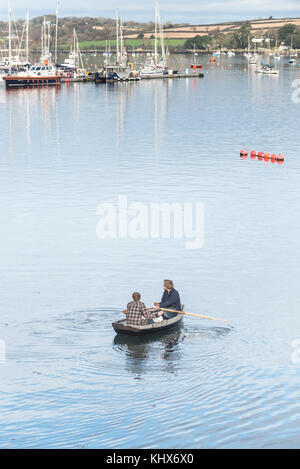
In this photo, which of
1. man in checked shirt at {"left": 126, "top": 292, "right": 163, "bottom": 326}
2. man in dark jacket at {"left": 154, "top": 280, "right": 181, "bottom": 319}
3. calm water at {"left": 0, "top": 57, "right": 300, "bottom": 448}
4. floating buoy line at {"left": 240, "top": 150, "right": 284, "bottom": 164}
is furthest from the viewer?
floating buoy line at {"left": 240, "top": 150, "right": 284, "bottom": 164}

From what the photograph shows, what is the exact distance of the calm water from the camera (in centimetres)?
2683

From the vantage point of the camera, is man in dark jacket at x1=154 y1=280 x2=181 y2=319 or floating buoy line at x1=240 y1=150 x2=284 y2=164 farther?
floating buoy line at x1=240 y1=150 x2=284 y2=164

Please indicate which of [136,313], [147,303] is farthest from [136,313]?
[147,303]

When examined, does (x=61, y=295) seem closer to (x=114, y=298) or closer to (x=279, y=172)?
(x=114, y=298)

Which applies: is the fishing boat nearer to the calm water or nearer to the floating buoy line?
the calm water

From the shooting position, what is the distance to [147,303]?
125ft

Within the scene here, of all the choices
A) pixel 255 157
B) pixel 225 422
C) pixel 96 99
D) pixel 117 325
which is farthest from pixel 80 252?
pixel 96 99

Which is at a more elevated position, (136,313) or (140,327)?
(136,313)

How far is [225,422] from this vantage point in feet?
87.9

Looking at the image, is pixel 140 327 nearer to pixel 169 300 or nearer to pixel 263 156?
pixel 169 300

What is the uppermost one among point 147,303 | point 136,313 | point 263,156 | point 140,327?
point 263,156

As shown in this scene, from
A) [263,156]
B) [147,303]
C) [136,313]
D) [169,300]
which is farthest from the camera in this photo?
[263,156]

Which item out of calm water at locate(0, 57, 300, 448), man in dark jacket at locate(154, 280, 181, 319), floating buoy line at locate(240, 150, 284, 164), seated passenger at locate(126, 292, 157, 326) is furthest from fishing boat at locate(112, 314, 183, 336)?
floating buoy line at locate(240, 150, 284, 164)
